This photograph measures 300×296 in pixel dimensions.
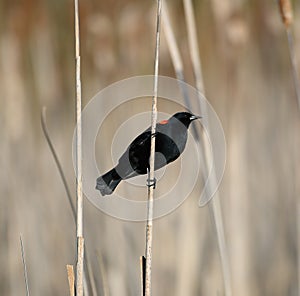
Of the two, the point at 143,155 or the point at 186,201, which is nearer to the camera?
the point at 143,155

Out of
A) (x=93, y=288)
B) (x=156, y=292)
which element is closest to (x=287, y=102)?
(x=156, y=292)

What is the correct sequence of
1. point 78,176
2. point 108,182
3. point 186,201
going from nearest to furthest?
point 108,182 → point 78,176 → point 186,201

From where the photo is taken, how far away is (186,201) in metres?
1.76

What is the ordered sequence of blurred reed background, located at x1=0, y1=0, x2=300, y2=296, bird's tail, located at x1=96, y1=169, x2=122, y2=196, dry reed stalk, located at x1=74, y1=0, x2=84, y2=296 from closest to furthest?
bird's tail, located at x1=96, y1=169, x2=122, y2=196 < dry reed stalk, located at x1=74, y1=0, x2=84, y2=296 < blurred reed background, located at x1=0, y1=0, x2=300, y2=296

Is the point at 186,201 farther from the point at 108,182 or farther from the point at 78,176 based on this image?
the point at 108,182

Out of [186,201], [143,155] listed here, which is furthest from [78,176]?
[186,201]

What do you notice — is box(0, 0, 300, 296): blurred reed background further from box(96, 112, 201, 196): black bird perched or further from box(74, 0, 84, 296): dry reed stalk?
box(96, 112, 201, 196): black bird perched

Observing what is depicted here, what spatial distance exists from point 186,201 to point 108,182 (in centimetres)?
121

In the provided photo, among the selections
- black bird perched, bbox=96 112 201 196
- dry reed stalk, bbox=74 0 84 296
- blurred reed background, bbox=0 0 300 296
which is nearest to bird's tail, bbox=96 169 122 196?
black bird perched, bbox=96 112 201 196

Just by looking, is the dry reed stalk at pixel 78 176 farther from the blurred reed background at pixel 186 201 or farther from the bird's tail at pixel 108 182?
the blurred reed background at pixel 186 201

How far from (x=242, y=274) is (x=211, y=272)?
95mm

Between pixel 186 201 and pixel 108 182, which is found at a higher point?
pixel 186 201

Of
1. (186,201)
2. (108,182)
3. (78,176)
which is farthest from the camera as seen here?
(186,201)

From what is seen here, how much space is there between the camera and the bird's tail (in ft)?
1.79
